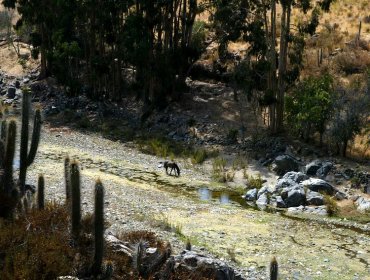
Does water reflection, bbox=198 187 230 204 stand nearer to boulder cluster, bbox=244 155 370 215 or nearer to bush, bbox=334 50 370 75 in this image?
boulder cluster, bbox=244 155 370 215

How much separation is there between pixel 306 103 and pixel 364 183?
5.56 m

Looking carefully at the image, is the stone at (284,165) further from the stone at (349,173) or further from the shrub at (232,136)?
the shrub at (232,136)

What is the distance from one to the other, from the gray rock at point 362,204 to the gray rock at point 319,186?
124cm

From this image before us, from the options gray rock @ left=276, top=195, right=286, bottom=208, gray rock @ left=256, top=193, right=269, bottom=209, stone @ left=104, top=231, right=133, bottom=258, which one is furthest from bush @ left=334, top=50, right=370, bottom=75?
stone @ left=104, top=231, right=133, bottom=258

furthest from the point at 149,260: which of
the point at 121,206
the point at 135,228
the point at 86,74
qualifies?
the point at 86,74

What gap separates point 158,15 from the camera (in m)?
34.7

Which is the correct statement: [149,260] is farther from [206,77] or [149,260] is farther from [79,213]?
[206,77]

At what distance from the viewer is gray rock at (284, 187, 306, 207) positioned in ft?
67.1

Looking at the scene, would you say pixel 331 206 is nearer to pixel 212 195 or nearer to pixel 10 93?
pixel 212 195

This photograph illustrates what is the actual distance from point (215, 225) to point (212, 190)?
5686 millimetres

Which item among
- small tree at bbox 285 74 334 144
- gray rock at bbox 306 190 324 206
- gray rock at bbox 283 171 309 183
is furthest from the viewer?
small tree at bbox 285 74 334 144

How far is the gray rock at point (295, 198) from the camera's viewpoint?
67.1 feet

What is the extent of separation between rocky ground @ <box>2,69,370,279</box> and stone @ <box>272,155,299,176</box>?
93 mm

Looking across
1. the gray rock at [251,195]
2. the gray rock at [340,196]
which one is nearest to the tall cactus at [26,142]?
the gray rock at [251,195]
